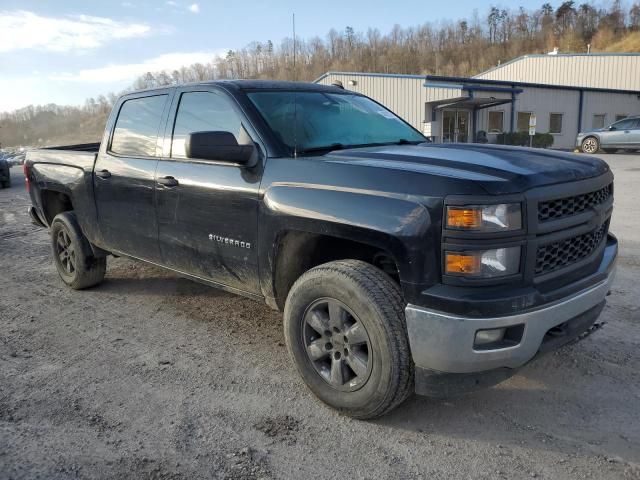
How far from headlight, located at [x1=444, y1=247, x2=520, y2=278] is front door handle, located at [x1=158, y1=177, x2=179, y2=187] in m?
2.16

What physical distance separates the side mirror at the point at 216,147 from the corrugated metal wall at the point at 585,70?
4259 cm

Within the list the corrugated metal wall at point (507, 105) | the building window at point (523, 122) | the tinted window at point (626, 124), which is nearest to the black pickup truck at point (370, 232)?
the corrugated metal wall at point (507, 105)

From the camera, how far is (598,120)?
111ft

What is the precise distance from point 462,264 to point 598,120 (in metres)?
36.9

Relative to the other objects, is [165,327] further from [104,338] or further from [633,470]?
[633,470]

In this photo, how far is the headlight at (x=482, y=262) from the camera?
2410mm

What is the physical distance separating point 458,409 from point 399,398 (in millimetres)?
519

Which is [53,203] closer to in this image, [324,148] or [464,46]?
[324,148]

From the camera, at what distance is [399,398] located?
107 inches

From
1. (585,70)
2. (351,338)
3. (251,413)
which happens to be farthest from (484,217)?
(585,70)

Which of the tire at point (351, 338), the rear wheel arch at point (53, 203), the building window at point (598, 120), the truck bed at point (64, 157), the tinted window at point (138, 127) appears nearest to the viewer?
the tire at point (351, 338)

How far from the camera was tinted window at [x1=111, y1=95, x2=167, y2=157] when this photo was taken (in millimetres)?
4176

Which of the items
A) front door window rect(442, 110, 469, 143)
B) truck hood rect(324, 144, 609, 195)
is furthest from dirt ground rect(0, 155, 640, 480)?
front door window rect(442, 110, 469, 143)

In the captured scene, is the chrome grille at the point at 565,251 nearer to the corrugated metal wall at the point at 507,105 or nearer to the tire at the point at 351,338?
the tire at the point at 351,338
